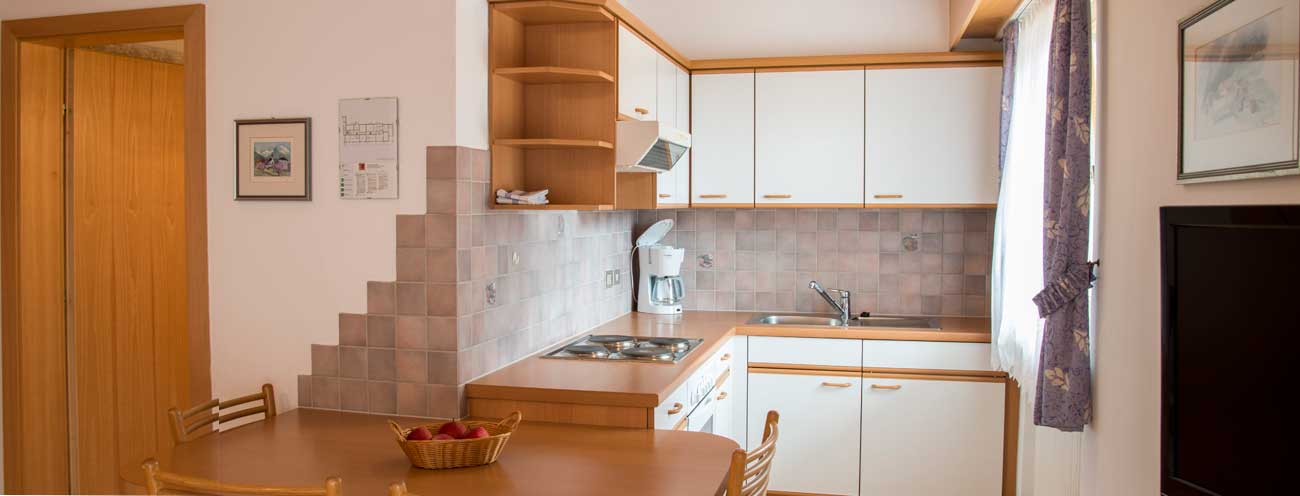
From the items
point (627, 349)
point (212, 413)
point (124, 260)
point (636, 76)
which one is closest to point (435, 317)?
point (212, 413)

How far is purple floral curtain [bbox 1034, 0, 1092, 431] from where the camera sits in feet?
8.28

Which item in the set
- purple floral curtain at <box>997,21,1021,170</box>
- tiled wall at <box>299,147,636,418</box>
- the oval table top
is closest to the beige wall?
the oval table top

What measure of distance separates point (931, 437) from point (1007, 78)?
159 centimetres

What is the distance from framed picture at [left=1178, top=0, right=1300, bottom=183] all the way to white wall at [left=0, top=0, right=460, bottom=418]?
1.93 metres

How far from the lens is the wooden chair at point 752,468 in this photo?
A: 2.06 meters

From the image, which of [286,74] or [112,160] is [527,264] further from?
[112,160]

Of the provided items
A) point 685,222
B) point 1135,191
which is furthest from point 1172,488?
point 685,222

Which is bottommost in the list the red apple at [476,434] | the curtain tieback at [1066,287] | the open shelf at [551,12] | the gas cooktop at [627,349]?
the red apple at [476,434]

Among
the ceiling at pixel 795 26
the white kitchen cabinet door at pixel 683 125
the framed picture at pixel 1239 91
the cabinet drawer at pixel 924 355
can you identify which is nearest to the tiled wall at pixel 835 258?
the white kitchen cabinet door at pixel 683 125

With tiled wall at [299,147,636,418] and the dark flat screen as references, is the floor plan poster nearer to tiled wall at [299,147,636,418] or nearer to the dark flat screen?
tiled wall at [299,147,636,418]

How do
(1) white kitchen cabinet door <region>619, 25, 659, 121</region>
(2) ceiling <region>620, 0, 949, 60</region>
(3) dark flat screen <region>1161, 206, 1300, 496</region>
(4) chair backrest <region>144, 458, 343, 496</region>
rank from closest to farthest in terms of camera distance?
1. (3) dark flat screen <region>1161, 206, 1300, 496</region>
2. (4) chair backrest <region>144, 458, 343, 496</region>
3. (1) white kitchen cabinet door <region>619, 25, 659, 121</region>
4. (2) ceiling <region>620, 0, 949, 60</region>

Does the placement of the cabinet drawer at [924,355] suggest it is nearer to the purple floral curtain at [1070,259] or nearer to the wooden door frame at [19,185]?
the purple floral curtain at [1070,259]

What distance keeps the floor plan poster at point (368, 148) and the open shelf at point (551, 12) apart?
0.54 metres

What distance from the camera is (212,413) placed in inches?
119
